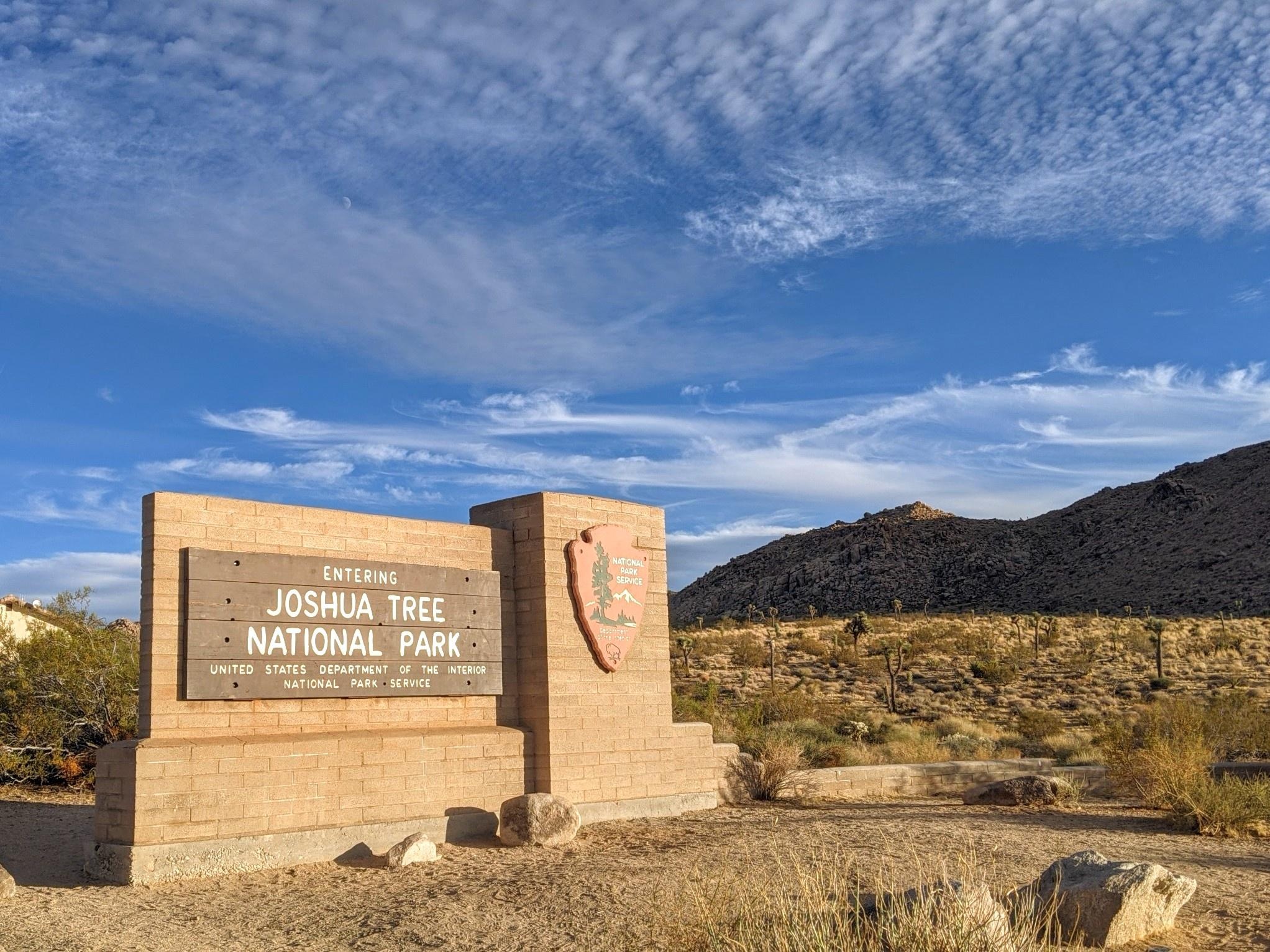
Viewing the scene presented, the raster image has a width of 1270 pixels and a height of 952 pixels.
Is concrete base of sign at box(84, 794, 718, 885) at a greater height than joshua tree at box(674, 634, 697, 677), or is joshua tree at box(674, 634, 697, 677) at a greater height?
joshua tree at box(674, 634, 697, 677)

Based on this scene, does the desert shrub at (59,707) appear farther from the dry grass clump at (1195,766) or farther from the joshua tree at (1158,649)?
the joshua tree at (1158,649)

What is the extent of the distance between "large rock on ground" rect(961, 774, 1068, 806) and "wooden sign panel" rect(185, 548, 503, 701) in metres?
7.48

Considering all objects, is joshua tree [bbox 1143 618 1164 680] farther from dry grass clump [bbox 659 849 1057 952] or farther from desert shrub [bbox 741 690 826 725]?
dry grass clump [bbox 659 849 1057 952]

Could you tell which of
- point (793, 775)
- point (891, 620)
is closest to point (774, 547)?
point (891, 620)

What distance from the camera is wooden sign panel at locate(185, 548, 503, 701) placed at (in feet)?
38.2

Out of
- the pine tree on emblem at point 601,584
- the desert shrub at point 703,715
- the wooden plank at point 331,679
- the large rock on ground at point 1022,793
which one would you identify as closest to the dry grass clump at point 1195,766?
the large rock on ground at point 1022,793

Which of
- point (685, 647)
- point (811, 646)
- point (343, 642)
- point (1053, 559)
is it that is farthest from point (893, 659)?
point (343, 642)

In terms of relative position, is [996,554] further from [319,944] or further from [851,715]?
[319,944]

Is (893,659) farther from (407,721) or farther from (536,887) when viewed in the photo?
(536,887)

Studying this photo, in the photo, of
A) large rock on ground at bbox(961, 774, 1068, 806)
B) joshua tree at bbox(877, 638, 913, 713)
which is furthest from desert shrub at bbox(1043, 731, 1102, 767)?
joshua tree at bbox(877, 638, 913, 713)

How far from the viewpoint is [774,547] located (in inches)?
3327

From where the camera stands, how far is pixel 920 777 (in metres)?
18.4

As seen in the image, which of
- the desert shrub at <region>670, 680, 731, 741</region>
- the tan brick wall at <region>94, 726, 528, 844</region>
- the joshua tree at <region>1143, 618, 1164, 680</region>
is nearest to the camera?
the tan brick wall at <region>94, 726, 528, 844</region>

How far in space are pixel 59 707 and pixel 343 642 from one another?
26.8 ft
